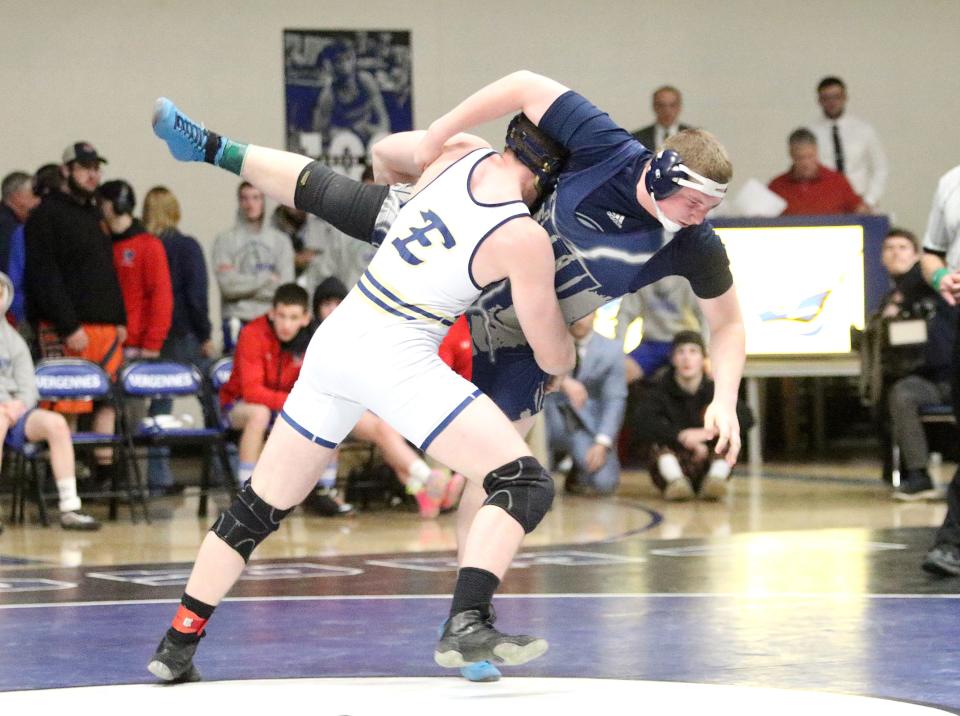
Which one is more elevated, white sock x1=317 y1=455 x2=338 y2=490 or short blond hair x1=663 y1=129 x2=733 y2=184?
short blond hair x1=663 y1=129 x2=733 y2=184

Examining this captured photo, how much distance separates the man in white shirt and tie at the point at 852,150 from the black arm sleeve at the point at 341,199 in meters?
7.47

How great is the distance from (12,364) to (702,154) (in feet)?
15.9

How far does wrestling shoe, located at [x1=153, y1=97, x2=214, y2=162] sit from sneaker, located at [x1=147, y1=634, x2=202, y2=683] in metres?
1.14

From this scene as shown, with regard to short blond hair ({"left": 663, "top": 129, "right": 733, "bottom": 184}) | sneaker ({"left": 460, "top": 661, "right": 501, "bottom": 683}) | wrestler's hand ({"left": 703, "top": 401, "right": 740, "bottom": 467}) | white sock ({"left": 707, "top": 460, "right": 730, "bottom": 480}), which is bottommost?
white sock ({"left": 707, "top": 460, "right": 730, "bottom": 480})

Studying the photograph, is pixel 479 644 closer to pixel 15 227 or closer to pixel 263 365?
pixel 263 365

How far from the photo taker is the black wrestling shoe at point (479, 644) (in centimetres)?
354

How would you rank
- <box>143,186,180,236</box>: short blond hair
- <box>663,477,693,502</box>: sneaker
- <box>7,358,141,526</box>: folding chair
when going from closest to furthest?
<box>7,358,141,526</box>: folding chair < <box>663,477,693,502</box>: sneaker < <box>143,186,180,236</box>: short blond hair

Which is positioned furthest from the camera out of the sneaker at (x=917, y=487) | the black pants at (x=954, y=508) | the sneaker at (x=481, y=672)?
the sneaker at (x=917, y=487)

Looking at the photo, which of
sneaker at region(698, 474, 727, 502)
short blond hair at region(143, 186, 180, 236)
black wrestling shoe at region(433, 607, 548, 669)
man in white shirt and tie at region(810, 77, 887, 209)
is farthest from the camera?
man in white shirt and tie at region(810, 77, 887, 209)

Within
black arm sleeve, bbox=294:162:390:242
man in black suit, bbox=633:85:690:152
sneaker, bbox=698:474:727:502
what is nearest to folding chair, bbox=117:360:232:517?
sneaker, bbox=698:474:727:502

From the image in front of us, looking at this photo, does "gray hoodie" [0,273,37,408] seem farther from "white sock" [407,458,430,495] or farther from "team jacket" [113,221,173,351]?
"white sock" [407,458,430,495]

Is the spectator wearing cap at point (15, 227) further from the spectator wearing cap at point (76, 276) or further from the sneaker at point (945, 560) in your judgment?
the sneaker at point (945, 560)

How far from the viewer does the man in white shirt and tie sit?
11156 millimetres

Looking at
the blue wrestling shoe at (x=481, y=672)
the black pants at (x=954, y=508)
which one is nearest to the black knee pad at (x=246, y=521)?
the blue wrestling shoe at (x=481, y=672)
